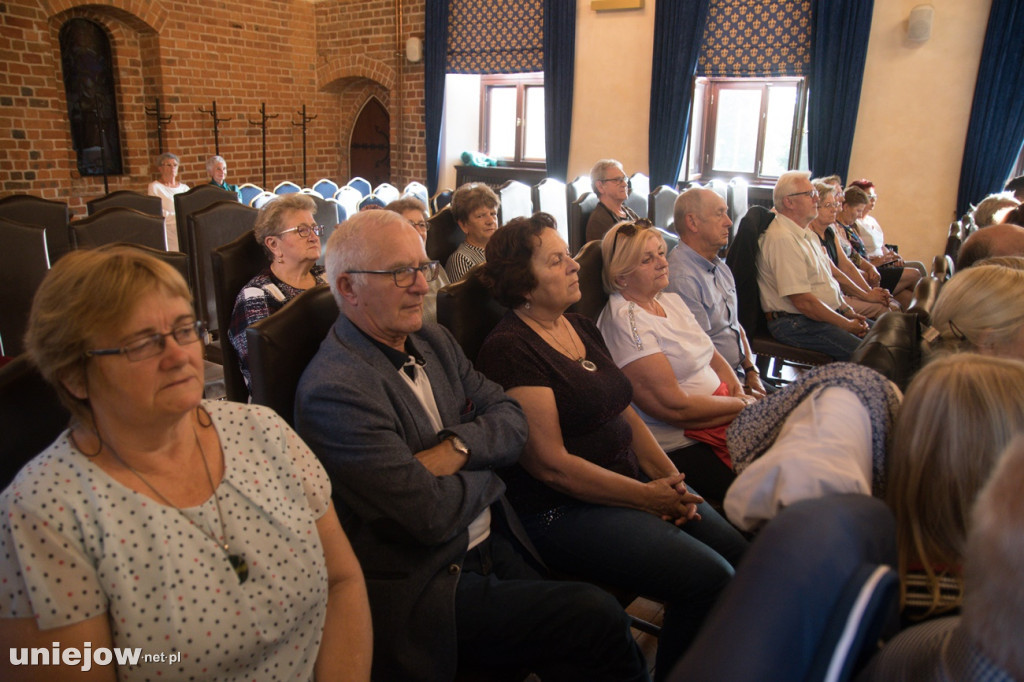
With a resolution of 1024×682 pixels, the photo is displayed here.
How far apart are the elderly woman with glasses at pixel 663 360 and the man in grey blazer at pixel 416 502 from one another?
0.69 m

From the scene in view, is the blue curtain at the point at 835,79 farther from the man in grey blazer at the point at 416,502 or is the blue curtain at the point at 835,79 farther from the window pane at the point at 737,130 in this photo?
the man in grey blazer at the point at 416,502

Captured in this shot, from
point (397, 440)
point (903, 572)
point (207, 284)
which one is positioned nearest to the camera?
point (903, 572)

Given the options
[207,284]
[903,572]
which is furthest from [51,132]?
[903,572]

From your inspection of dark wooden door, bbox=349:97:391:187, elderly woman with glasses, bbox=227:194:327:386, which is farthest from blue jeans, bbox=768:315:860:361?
dark wooden door, bbox=349:97:391:187

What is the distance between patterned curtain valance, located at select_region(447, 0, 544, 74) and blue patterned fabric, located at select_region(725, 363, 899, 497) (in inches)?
289

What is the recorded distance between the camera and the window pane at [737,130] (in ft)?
23.6

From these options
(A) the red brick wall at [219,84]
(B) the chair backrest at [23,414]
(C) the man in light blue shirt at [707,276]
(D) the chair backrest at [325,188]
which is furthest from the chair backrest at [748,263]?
(A) the red brick wall at [219,84]

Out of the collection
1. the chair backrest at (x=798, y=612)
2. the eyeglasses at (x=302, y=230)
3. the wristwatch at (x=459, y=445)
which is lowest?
the wristwatch at (x=459, y=445)

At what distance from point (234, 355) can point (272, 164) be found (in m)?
7.28

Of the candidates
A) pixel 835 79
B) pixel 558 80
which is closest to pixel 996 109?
pixel 835 79

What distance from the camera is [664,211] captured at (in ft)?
16.8

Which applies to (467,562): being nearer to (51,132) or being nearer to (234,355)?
(234,355)

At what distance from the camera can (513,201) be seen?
16.2ft

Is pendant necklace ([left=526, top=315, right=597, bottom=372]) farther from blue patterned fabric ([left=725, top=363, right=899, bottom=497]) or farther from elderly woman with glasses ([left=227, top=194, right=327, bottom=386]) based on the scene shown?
elderly woman with glasses ([left=227, top=194, right=327, bottom=386])
